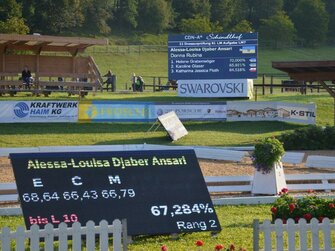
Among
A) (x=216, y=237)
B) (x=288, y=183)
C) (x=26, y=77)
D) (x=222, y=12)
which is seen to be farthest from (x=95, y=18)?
(x=216, y=237)

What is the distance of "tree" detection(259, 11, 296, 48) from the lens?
9875 centimetres

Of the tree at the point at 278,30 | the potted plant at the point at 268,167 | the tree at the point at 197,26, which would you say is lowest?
the tree at the point at 278,30

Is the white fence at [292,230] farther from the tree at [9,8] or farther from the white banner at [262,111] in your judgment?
the tree at [9,8]

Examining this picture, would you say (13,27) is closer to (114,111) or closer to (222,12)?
(114,111)

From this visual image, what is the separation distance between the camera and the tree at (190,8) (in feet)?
340

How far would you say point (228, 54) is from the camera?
40.3 metres

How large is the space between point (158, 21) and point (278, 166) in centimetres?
8374

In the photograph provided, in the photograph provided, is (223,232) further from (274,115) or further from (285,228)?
(274,115)

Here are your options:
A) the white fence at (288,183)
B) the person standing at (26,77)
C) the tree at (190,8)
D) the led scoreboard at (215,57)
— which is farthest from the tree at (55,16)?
the white fence at (288,183)

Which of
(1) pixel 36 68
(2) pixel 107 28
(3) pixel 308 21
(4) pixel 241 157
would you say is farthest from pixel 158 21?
(4) pixel 241 157

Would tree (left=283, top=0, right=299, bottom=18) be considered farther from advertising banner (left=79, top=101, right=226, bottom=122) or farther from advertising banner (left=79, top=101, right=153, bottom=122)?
advertising banner (left=79, top=101, right=153, bottom=122)

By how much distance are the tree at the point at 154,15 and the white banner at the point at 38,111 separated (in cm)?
6745

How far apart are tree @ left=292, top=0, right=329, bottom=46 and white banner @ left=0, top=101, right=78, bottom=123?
7425cm

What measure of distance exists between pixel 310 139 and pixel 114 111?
28.1 feet
